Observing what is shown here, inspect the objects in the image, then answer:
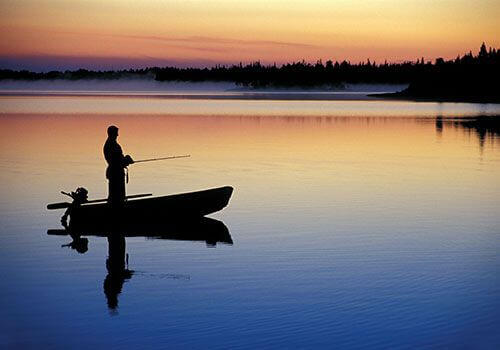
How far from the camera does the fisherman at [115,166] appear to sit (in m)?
17.6

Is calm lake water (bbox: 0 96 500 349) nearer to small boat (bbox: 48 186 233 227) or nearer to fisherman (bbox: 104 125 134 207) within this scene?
small boat (bbox: 48 186 233 227)

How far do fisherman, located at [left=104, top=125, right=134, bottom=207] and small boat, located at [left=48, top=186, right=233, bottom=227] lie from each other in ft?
0.62

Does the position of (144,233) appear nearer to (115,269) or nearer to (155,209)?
(155,209)

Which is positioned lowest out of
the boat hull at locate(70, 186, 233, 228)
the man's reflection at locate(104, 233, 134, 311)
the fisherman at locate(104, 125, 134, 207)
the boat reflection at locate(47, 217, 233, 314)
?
the boat reflection at locate(47, 217, 233, 314)

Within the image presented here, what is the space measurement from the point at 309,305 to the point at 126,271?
383 centimetres

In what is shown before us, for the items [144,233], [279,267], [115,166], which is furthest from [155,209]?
[279,267]

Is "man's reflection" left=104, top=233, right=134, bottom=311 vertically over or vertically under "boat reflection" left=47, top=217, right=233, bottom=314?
over

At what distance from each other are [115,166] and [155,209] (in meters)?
1.39

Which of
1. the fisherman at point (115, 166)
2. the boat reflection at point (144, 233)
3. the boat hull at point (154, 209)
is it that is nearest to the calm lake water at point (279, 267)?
the boat reflection at point (144, 233)

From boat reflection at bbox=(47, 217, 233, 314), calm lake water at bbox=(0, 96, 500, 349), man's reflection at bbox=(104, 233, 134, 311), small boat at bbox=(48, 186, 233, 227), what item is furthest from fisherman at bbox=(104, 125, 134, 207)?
calm lake water at bbox=(0, 96, 500, 349)

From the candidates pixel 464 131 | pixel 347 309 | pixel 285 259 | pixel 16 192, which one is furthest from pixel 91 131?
pixel 347 309

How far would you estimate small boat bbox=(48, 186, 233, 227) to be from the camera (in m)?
17.8

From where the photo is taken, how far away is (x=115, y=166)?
694 inches

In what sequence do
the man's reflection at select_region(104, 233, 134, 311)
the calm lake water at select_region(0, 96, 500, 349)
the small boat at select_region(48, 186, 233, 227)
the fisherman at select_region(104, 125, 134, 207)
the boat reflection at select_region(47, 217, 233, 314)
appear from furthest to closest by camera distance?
the small boat at select_region(48, 186, 233, 227) → the fisherman at select_region(104, 125, 134, 207) → the boat reflection at select_region(47, 217, 233, 314) → the man's reflection at select_region(104, 233, 134, 311) → the calm lake water at select_region(0, 96, 500, 349)
